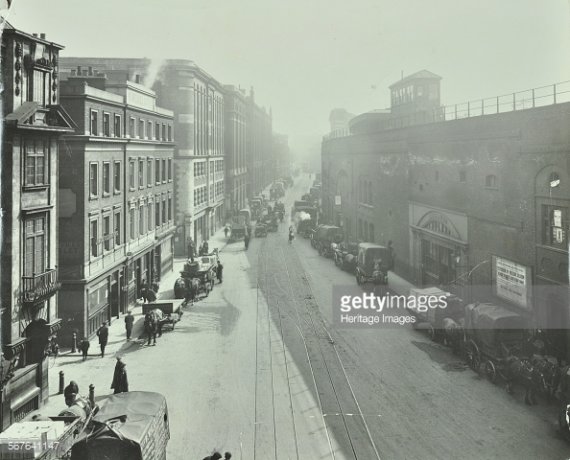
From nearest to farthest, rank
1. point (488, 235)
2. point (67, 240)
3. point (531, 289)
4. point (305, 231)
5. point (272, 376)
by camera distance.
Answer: point (272, 376)
point (531, 289)
point (67, 240)
point (488, 235)
point (305, 231)

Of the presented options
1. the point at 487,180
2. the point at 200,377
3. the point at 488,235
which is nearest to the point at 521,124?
the point at 487,180

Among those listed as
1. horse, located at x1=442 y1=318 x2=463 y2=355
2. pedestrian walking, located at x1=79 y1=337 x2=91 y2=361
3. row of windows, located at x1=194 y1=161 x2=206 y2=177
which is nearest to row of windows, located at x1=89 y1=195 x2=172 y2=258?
pedestrian walking, located at x1=79 y1=337 x2=91 y2=361

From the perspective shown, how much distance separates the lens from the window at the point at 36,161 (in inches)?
742

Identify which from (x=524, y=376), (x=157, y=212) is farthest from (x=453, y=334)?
(x=157, y=212)

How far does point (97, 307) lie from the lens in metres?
28.0

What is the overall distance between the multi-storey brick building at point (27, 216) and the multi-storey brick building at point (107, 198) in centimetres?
550

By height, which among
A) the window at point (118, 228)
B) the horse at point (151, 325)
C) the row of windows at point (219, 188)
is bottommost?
the horse at point (151, 325)

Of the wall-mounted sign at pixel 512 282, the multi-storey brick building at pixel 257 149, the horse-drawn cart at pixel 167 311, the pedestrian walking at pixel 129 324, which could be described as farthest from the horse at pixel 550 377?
the multi-storey brick building at pixel 257 149

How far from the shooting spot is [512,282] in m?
25.7

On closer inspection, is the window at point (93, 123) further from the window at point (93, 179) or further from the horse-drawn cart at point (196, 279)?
the horse-drawn cart at point (196, 279)

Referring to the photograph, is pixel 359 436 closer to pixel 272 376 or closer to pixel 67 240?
pixel 272 376

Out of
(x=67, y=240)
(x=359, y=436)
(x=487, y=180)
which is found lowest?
(x=359, y=436)

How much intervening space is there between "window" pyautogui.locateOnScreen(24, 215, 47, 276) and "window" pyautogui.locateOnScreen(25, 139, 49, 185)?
1305mm

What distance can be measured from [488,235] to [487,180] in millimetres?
2773
